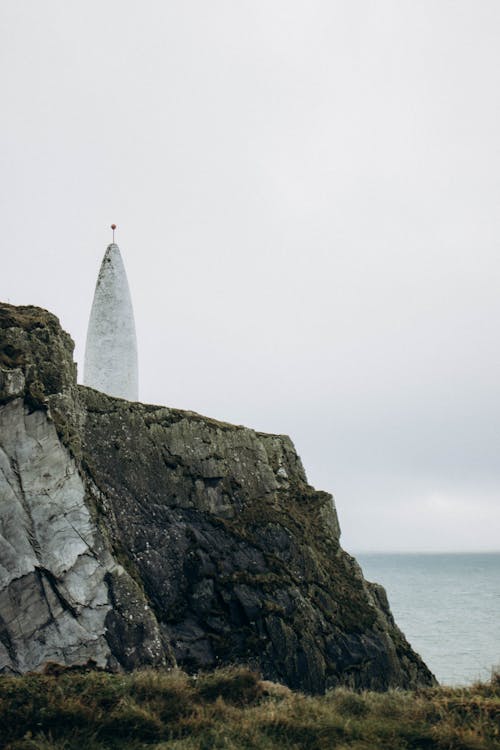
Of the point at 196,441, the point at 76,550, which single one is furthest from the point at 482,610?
the point at 76,550

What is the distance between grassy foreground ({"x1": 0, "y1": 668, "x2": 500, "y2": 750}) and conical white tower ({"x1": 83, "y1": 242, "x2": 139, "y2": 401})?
3186 centimetres

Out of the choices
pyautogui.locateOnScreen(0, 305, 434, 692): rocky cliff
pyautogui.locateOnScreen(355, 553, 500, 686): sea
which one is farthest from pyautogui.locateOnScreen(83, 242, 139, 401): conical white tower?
pyautogui.locateOnScreen(355, 553, 500, 686): sea

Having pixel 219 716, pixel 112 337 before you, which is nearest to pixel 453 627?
pixel 112 337

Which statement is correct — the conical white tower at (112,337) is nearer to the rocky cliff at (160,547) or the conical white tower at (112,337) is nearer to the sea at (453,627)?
the rocky cliff at (160,547)

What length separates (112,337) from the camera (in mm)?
48125

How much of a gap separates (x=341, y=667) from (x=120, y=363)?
2642cm

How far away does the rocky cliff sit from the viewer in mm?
23141

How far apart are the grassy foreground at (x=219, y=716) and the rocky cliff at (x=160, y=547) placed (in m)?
7.20

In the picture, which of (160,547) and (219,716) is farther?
(160,547)

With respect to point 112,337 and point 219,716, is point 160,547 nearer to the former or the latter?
point 219,716

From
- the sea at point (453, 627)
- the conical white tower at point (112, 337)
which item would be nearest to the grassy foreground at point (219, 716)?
the sea at point (453, 627)

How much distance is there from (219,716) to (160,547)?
49.2 ft

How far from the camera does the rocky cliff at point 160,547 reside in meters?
23.1

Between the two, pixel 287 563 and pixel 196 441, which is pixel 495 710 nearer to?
pixel 287 563
